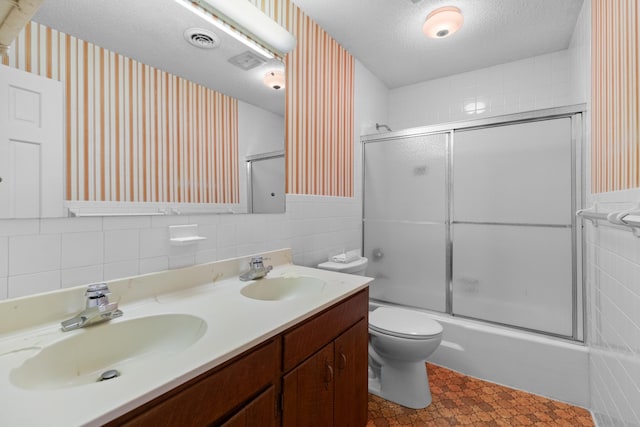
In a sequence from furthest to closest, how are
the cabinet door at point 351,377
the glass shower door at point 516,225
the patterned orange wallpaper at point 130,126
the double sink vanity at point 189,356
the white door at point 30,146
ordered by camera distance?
the glass shower door at point 516,225 < the cabinet door at point 351,377 < the patterned orange wallpaper at point 130,126 < the white door at point 30,146 < the double sink vanity at point 189,356

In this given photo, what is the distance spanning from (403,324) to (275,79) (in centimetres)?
160

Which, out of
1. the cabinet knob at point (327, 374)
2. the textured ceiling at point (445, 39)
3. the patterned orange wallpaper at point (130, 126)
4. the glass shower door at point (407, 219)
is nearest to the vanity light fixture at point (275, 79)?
the patterned orange wallpaper at point (130, 126)

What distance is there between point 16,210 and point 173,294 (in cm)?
53

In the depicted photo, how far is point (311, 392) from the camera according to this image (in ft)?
3.27

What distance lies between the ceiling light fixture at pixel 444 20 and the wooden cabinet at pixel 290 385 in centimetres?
173

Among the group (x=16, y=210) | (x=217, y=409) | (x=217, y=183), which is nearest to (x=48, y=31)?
(x=16, y=210)

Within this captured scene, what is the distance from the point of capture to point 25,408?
1.64 feet

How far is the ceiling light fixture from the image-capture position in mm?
1820

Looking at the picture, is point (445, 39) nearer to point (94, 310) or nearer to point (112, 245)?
point (112, 245)

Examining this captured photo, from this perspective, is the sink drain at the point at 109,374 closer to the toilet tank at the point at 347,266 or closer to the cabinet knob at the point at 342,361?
the cabinet knob at the point at 342,361

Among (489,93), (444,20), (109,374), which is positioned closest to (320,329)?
(109,374)

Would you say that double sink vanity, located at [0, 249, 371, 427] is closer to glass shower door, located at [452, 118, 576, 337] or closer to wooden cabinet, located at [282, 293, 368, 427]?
wooden cabinet, located at [282, 293, 368, 427]

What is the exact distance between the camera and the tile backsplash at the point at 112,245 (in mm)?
818

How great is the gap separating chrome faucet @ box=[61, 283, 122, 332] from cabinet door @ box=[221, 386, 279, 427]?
0.48 metres
